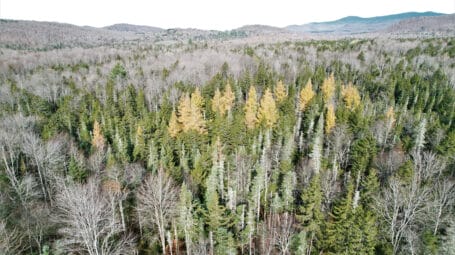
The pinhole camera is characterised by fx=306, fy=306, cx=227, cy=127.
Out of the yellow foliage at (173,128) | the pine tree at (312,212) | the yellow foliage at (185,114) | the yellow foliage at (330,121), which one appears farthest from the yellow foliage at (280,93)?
the pine tree at (312,212)

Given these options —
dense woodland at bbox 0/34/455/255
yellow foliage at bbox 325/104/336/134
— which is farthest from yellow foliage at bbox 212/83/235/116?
yellow foliage at bbox 325/104/336/134

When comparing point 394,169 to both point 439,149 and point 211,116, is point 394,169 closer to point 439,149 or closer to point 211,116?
point 439,149

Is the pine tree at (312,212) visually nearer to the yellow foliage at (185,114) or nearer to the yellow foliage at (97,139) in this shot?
the yellow foliage at (185,114)

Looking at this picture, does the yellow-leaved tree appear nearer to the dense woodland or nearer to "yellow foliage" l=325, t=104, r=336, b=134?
the dense woodland

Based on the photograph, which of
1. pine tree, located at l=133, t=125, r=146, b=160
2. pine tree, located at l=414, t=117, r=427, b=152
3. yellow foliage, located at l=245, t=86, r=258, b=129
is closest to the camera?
pine tree, located at l=414, t=117, r=427, b=152

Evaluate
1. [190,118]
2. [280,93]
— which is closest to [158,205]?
[190,118]

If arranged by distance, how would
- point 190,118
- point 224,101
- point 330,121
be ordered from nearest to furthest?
1. point 190,118
2. point 330,121
3. point 224,101

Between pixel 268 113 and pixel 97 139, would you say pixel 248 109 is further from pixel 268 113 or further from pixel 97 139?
pixel 97 139

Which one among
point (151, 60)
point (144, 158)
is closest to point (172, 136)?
point (144, 158)

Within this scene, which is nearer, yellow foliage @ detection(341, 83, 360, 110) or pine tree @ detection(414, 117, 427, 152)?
pine tree @ detection(414, 117, 427, 152)
